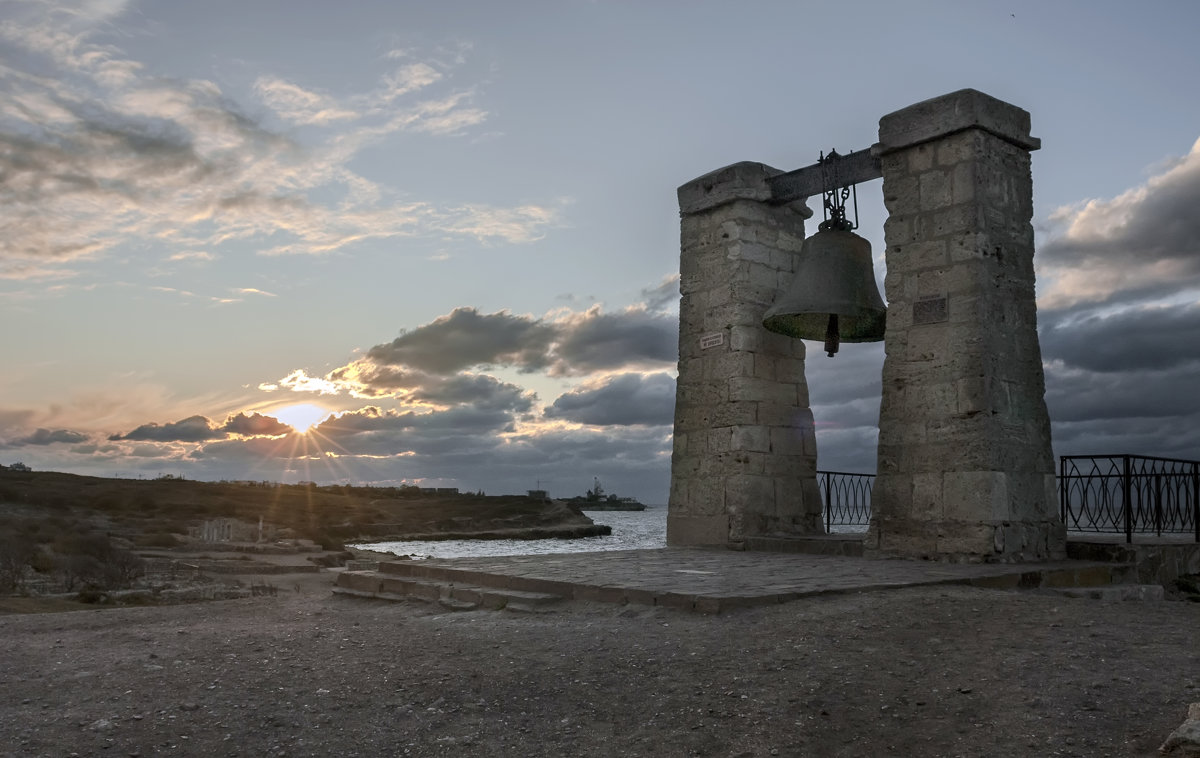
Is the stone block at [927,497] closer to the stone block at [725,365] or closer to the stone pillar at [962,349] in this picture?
the stone pillar at [962,349]

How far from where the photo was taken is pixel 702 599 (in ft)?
18.7

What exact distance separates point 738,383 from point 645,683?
5.98 meters

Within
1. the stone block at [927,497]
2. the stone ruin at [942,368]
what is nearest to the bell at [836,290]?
the stone ruin at [942,368]

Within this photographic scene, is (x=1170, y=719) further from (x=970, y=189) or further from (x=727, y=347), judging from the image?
(x=727, y=347)

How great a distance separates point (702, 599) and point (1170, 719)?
2618mm

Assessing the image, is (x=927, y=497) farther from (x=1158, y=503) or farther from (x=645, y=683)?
(x=645, y=683)

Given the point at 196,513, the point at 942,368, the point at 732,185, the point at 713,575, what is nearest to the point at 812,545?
the point at 942,368

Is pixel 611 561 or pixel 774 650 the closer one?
pixel 774 650

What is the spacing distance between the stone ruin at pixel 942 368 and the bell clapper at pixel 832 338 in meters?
0.53

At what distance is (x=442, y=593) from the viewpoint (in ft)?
23.4

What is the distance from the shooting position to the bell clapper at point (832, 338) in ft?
30.6

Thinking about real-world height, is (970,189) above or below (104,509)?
above

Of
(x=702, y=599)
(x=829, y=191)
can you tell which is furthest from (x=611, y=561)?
(x=829, y=191)

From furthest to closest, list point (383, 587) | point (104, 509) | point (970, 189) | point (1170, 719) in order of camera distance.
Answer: point (104, 509)
point (970, 189)
point (383, 587)
point (1170, 719)
